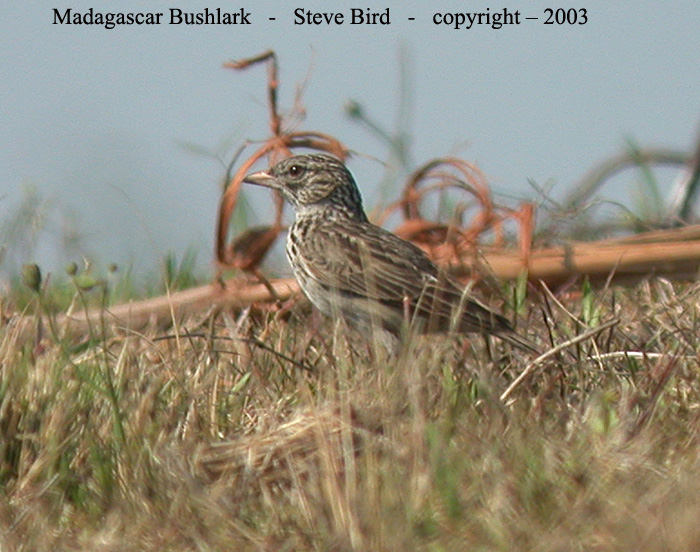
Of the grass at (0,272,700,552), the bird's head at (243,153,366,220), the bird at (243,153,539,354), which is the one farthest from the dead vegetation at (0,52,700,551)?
the bird's head at (243,153,366,220)

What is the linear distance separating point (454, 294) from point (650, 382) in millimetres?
1433

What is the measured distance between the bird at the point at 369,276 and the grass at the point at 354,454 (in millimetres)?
419

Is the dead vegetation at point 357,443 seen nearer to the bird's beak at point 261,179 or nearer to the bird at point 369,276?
the bird at point 369,276

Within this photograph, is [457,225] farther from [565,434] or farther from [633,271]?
[565,434]

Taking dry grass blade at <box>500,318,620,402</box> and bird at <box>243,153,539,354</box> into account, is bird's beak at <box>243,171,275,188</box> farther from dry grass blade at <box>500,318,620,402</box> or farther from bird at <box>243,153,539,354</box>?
dry grass blade at <box>500,318,620,402</box>

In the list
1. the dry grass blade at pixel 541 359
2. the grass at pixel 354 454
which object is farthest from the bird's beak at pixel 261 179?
the dry grass blade at pixel 541 359

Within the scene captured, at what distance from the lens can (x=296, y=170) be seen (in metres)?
6.75

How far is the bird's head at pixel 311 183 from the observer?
6.67 metres

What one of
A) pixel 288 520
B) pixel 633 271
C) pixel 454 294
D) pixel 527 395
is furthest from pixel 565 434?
pixel 633 271

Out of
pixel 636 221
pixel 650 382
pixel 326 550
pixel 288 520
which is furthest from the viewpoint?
pixel 636 221

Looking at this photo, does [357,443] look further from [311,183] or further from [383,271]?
[311,183]

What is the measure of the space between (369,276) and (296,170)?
1.72 meters

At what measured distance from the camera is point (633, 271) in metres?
6.18

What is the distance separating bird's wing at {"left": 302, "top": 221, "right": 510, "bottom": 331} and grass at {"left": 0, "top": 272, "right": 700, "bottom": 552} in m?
0.80
